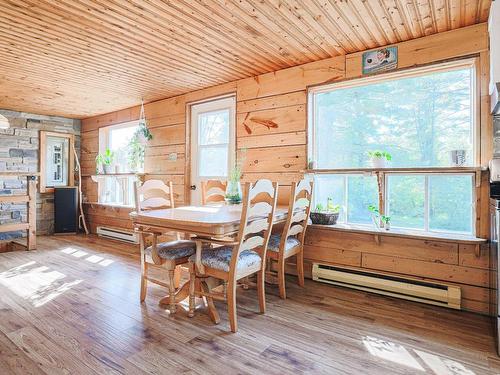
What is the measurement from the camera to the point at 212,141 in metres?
4.01

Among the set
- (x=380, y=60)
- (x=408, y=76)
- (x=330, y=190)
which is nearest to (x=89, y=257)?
(x=330, y=190)

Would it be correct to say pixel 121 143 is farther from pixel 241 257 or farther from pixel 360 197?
pixel 360 197

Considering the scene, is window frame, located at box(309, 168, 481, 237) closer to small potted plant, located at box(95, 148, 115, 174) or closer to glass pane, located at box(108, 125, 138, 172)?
glass pane, located at box(108, 125, 138, 172)

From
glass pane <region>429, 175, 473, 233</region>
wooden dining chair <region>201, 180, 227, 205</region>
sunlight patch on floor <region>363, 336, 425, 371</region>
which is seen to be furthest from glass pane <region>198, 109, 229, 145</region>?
sunlight patch on floor <region>363, 336, 425, 371</region>

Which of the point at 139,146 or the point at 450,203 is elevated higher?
the point at 139,146

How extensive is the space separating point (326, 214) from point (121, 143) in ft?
13.2

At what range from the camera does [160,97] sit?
4391mm

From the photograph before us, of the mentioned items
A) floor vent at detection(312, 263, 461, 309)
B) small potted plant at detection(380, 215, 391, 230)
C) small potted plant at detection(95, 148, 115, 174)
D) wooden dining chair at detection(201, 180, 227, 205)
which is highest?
small potted plant at detection(95, 148, 115, 174)

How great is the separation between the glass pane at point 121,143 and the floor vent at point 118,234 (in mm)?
1045

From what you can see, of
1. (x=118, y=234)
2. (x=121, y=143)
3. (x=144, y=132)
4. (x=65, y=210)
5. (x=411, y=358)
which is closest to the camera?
(x=411, y=358)

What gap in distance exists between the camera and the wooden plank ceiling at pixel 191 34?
2150 millimetres

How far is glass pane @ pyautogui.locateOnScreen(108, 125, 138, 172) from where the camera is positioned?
16.9 ft

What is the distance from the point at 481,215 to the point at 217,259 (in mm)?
2071

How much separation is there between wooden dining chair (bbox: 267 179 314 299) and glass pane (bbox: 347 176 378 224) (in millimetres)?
513
